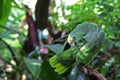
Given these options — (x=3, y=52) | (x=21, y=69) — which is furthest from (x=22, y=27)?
(x=21, y=69)

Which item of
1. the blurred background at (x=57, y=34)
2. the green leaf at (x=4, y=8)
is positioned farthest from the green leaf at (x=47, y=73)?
the green leaf at (x=4, y=8)

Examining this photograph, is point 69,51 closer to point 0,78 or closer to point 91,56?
point 91,56

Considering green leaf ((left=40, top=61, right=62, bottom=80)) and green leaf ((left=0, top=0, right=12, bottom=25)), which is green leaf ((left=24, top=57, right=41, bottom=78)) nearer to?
green leaf ((left=40, top=61, right=62, bottom=80))

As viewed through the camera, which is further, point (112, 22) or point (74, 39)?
point (112, 22)

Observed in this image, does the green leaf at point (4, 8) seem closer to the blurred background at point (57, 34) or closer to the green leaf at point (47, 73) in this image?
the blurred background at point (57, 34)

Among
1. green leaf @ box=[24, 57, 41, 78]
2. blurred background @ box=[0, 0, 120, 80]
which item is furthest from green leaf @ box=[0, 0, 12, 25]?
green leaf @ box=[24, 57, 41, 78]

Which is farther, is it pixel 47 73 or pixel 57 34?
pixel 57 34

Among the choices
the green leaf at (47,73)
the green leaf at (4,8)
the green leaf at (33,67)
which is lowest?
the green leaf at (33,67)

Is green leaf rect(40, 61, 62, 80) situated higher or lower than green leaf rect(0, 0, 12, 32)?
lower

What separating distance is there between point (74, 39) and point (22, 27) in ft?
3.37

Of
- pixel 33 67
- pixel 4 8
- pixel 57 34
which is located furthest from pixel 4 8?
pixel 57 34

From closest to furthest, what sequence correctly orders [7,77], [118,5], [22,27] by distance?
[118,5] → [7,77] → [22,27]

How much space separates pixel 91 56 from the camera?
17.1 inches

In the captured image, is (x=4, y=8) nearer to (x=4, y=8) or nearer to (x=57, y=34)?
(x=4, y=8)
